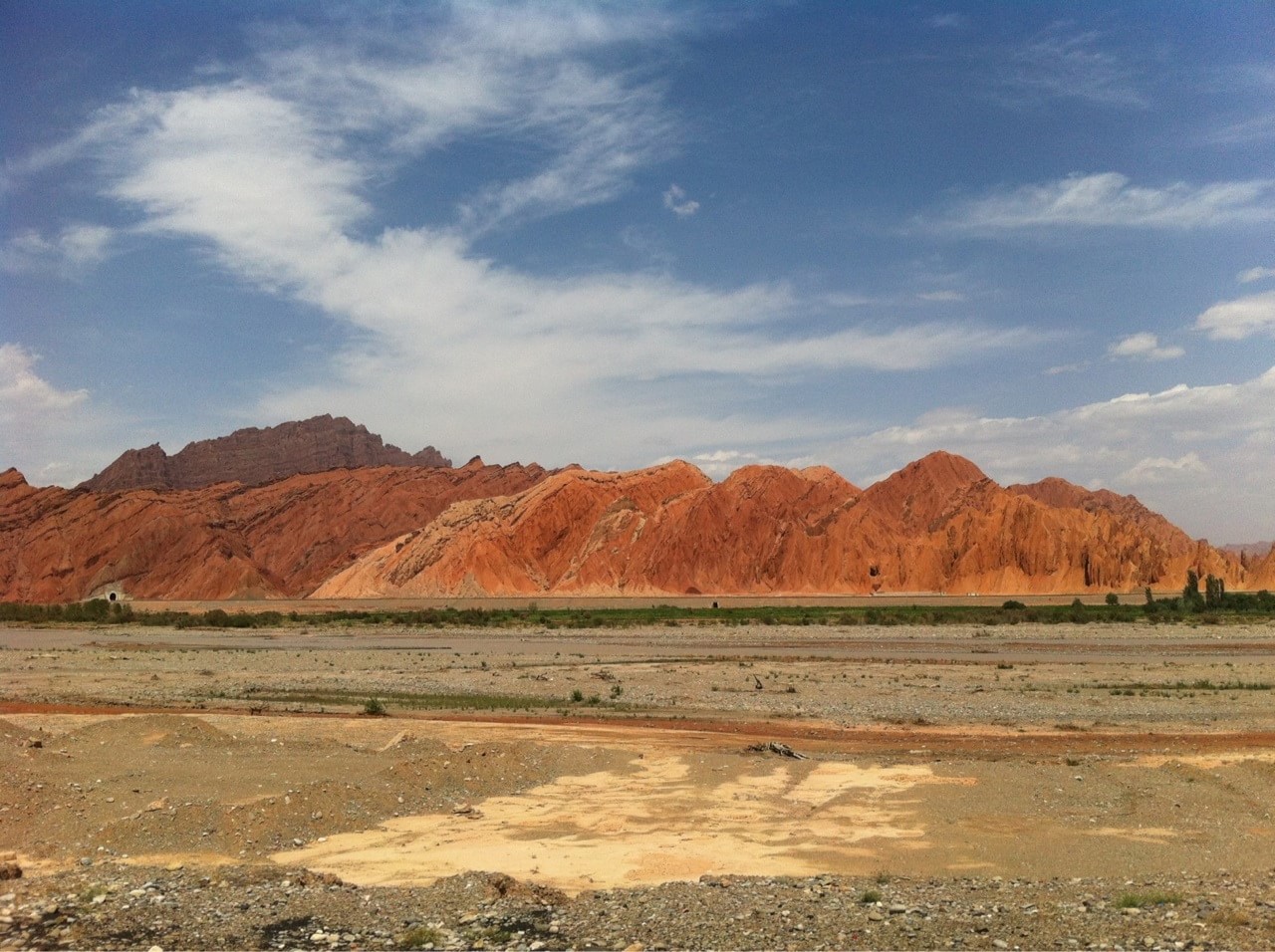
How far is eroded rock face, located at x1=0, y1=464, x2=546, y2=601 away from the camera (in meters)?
140

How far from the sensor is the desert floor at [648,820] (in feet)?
34.6

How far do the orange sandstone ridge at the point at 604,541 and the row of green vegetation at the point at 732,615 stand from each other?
1027 inches

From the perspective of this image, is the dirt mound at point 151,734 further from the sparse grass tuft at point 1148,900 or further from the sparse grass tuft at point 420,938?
the sparse grass tuft at point 1148,900

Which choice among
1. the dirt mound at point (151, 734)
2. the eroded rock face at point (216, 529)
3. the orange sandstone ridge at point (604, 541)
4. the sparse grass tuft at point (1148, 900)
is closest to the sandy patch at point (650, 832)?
the sparse grass tuft at point (1148, 900)

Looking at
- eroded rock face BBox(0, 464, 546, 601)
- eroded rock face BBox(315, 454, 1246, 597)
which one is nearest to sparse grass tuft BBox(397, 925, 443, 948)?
eroded rock face BBox(315, 454, 1246, 597)

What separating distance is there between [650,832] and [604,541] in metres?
114

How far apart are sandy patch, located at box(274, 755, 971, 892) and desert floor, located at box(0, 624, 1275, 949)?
7 centimetres

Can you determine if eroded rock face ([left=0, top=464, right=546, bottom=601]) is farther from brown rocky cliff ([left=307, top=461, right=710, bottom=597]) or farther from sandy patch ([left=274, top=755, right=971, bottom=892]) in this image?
sandy patch ([left=274, top=755, right=971, bottom=892])

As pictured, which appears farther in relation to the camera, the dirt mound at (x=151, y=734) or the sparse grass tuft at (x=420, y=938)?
the dirt mound at (x=151, y=734)

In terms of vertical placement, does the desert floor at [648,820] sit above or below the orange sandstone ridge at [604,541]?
below

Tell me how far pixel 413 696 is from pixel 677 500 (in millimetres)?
100785

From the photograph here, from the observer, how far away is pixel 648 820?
15.8 metres

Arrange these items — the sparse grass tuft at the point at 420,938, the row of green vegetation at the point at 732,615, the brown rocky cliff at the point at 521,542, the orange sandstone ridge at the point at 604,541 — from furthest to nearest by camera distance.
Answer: the brown rocky cliff at the point at 521,542
the orange sandstone ridge at the point at 604,541
the row of green vegetation at the point at 732,615
the sparse grass tuft at the point at 420,938

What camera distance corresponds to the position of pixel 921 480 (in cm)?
14125
